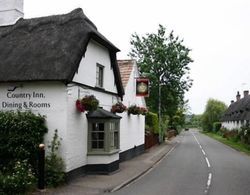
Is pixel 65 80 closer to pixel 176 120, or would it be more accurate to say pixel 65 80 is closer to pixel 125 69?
pixel 125 69

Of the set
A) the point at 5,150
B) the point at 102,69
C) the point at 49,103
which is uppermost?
the point at 102,69

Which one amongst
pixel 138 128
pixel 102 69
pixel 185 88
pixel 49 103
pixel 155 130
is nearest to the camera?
pixel 49 103

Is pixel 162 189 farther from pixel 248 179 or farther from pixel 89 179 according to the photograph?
pixel 248 179

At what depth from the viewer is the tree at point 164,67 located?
142ft

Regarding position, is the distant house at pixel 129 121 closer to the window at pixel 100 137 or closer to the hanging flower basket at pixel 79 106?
the window at pixel 100 137

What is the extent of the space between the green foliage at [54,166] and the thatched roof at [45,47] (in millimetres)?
2384

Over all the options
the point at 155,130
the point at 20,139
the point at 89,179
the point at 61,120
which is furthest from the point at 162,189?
the point at 155,130

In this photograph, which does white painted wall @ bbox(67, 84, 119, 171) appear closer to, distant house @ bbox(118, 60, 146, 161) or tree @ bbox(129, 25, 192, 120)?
distant house @ bbox(118, 60, 146, 161)

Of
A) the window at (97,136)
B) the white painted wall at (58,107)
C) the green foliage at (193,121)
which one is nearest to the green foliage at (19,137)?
the white painted wall at (58,107)

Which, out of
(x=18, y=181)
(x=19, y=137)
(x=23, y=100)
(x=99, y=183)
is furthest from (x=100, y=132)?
(x=18, y=181)

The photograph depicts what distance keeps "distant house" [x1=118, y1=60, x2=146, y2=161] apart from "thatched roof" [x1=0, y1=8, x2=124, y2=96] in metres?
6.15

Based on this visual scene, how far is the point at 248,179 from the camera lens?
16312mm

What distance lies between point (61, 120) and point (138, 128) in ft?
44.1

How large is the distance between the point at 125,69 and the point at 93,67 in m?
7.51
